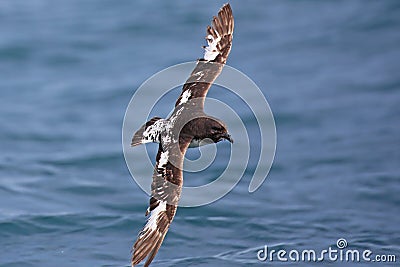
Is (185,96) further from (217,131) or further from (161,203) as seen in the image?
(161,203)

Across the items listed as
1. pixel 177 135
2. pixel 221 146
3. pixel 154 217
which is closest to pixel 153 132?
pixel 177 135

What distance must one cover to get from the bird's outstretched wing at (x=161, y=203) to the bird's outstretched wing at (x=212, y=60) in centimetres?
105

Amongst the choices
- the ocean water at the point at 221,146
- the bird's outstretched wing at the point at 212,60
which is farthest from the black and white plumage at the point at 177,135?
the ocean water at the point at 221,146

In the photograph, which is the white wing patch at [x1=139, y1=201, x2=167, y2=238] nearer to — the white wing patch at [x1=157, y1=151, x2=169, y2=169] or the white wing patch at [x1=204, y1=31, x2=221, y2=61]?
the white wing patch at [x1=157, y1=151, x2=169, y2=169]

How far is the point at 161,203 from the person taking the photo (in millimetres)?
8141

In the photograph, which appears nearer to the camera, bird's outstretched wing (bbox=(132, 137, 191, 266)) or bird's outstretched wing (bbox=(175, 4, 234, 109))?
bird's outstretched wing (bbox=(132, 137, 191, 266))

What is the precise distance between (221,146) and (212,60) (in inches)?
159

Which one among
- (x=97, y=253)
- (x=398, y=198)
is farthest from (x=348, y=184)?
(x=97, y=253)

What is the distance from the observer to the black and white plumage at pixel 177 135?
798 centimetres

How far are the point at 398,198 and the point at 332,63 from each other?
444 cm

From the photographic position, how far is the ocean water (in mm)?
10797

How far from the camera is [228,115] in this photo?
45.9ft

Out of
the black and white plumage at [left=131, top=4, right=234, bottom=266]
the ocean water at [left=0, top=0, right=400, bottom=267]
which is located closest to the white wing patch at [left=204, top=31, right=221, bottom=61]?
the black and white plumage at [left=131, top=4, right=234, bottom=266]

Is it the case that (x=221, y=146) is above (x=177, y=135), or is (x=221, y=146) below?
above
